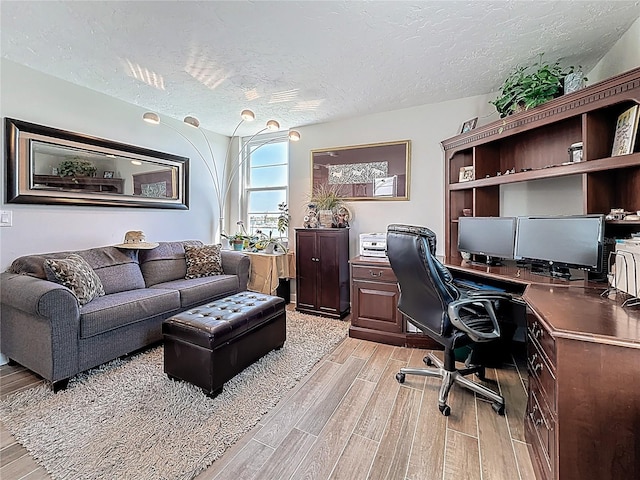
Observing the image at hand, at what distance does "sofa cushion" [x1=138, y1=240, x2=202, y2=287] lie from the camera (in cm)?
323

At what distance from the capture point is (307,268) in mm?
3707

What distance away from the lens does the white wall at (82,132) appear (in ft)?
8.27

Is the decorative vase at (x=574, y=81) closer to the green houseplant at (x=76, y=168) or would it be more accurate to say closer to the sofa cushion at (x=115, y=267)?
the sofa cushion at (x=115, y=267)

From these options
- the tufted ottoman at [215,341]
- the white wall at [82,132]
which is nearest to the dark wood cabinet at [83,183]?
the white wall at [82,132]

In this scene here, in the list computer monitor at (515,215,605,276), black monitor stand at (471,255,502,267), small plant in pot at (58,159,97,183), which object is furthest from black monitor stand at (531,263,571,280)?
small plant in pot at (58,159,97,183)

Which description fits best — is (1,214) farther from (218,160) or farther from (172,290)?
(218,160)

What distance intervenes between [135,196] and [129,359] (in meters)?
1.85

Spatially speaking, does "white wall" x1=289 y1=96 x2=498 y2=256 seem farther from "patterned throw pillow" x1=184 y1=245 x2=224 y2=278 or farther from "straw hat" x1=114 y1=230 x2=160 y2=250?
"straw hat" x1=114 y1=230 x2=160 y2=250

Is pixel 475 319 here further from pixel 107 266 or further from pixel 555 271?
pixel 107 266

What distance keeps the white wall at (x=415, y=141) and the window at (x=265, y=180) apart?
0.71 m

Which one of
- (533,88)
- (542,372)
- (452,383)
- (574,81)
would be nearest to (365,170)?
(533,88)

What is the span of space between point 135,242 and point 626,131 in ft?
13.5

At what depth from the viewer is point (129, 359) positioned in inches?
99.0

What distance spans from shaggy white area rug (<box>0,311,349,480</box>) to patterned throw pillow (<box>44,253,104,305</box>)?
0.60 m
